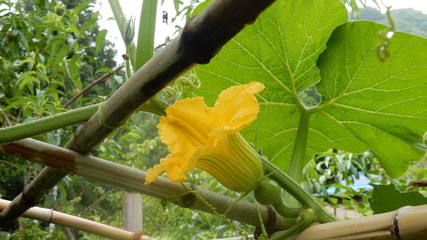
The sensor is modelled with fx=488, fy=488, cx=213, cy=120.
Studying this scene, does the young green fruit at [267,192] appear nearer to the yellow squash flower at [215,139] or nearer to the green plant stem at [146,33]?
the yellow squash flower at [215,139]

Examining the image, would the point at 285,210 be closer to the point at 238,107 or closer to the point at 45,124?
the point at 238,107

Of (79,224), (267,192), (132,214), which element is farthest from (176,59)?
(132,214)

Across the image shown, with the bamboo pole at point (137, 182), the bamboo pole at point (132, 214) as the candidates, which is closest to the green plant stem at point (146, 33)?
the bamboo pole at point (137, 182)

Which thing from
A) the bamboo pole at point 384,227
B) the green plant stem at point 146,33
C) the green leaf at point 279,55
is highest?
the green leaf at point 279,55

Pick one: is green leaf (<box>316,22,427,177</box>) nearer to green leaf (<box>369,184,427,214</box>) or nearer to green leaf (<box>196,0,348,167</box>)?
green leaf (<box>196,0,348,167</box>)

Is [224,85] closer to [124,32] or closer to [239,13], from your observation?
[124,32]

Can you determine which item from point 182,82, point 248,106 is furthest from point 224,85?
point 248,106
